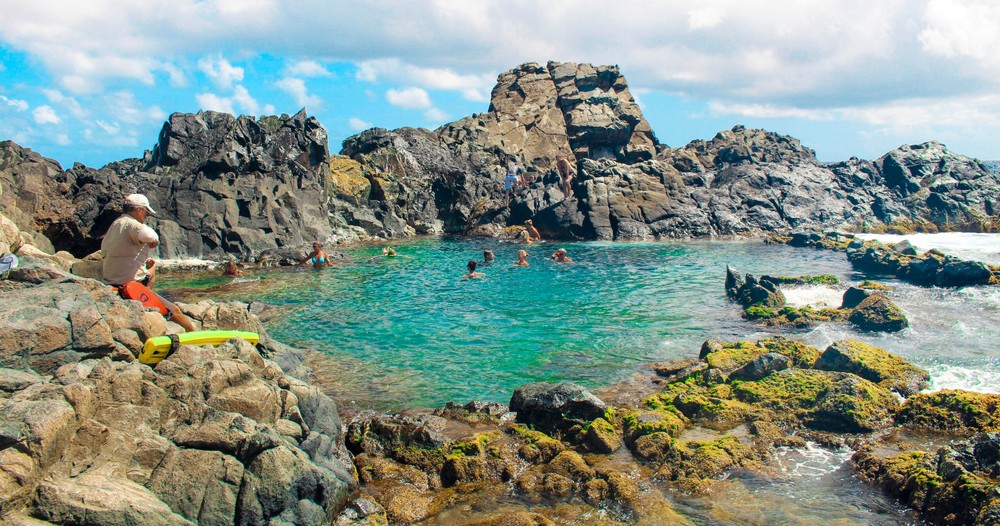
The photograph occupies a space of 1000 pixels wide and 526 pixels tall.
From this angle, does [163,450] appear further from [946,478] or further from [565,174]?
[565,174]

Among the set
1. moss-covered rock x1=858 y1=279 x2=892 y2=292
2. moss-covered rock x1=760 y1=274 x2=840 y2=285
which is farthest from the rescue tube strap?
moss-covered rock x1=858 y1=279 x2=892 y2=292

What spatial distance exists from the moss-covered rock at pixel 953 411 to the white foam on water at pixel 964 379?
165 centimetres

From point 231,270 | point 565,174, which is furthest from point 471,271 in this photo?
point 565,174

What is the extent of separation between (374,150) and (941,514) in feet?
190

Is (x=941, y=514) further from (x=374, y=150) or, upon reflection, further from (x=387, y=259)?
(x=374, y=150)

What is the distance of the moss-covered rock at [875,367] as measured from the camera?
14328mm

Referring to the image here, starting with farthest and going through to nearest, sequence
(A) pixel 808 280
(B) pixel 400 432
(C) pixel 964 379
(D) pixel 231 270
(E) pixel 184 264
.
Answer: (E) pixel 184 264 → (D) pixel 231 270 → (A) pixel 808 280 → (C) pixel 964 379 → (B) pixel 400 432

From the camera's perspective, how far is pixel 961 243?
45469 millimetres

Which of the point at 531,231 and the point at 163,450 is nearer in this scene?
the point at 163,450

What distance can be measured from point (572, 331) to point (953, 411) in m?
11.2

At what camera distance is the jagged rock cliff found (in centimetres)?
3662

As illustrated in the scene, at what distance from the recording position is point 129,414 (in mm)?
8273

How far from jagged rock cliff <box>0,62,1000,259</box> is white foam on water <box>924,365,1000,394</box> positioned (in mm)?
31899

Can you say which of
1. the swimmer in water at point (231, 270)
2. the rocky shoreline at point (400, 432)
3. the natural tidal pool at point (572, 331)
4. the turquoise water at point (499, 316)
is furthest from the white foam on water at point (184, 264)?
the rocky shoreline at point (400, 432)
